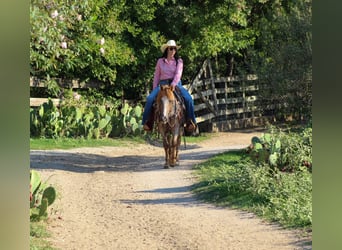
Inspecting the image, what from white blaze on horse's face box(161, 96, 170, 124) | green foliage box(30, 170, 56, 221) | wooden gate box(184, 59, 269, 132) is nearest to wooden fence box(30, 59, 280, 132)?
wooden gate box(184, 59, 269, 132)

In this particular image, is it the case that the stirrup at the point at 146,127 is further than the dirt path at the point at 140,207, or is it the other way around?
the stirrup at the point at 146,127

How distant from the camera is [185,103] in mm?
2490

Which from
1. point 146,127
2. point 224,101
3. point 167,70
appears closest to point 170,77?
point 167,70

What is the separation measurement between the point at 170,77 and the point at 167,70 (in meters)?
0.04

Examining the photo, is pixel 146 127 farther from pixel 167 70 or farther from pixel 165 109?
pixel 167 70

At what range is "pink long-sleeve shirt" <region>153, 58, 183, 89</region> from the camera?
221 cm

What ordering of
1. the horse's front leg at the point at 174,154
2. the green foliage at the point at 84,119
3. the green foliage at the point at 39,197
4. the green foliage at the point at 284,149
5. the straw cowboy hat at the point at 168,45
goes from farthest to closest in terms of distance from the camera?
the green foliage at the point at 284,149 < the horse's front leg at the point at 174,154 < the green foliage at the point at 84,119 < the straw cowboy hat at the point at 168,45 < the green foliage at the point at 39,197

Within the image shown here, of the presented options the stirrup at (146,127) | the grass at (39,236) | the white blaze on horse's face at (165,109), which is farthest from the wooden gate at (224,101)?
the grass at (39,236)

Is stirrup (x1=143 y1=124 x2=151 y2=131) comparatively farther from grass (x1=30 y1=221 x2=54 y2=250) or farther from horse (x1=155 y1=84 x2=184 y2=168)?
grass (x1=30 y1=221 x2=54 y2=250)

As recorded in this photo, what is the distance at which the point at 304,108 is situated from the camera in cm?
275

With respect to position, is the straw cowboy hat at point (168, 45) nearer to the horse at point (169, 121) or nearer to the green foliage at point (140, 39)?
the green foliage at point (140, 39)

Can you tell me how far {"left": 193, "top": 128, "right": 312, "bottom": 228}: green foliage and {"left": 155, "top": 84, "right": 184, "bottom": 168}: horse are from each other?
15 cm

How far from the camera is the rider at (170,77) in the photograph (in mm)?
2209

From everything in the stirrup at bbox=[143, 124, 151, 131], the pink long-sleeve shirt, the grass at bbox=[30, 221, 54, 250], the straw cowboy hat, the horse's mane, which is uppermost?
the straw cowboy hat
